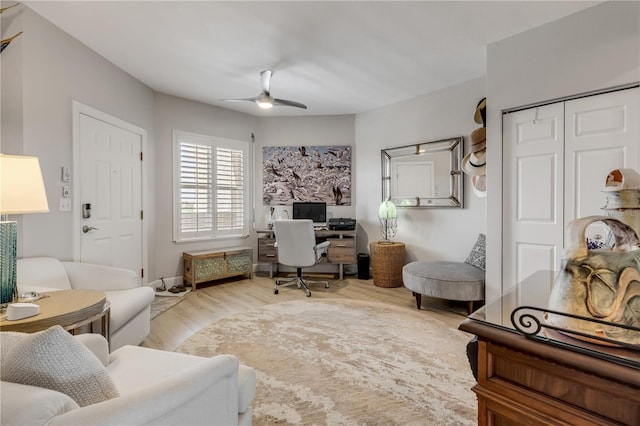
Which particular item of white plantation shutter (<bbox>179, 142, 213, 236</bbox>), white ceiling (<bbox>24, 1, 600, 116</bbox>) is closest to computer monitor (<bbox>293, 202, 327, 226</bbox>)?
white plantation shutter (<bbox>179, 142, 213, 236</bbox>)

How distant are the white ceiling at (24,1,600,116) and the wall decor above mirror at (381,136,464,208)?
81cm

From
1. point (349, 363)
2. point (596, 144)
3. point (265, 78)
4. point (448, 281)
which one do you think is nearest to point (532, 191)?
point (596, 144)

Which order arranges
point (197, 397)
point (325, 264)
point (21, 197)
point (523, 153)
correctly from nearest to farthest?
point (197, 397) < point (21, 197) < point (523, 153) < point (325, 264)

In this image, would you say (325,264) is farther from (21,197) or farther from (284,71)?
(21,197)

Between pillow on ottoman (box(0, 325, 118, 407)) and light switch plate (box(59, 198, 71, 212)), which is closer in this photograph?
pillow on ottoman (box(0, 325, 118, 407))

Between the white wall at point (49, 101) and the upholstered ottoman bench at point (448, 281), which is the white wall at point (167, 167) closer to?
the white wall at point (49, 101)

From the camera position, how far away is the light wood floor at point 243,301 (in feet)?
9.04

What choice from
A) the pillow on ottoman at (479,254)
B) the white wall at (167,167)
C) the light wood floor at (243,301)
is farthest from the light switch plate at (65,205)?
the pillow on ottoman at (479,254)

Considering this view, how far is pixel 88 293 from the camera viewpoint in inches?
72.6

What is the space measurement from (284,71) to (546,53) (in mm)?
2428

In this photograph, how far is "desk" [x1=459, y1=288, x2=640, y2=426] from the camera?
52 centimetres

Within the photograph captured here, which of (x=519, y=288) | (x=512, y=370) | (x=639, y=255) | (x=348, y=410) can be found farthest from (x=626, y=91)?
(x=348, y=410)

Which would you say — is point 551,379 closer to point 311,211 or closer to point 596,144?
point 596,144

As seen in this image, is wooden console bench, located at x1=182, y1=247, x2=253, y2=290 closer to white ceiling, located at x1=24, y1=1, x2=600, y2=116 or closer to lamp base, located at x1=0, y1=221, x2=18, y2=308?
white ceiling, located at x1=24, y1=1, x2=600, y2=116
